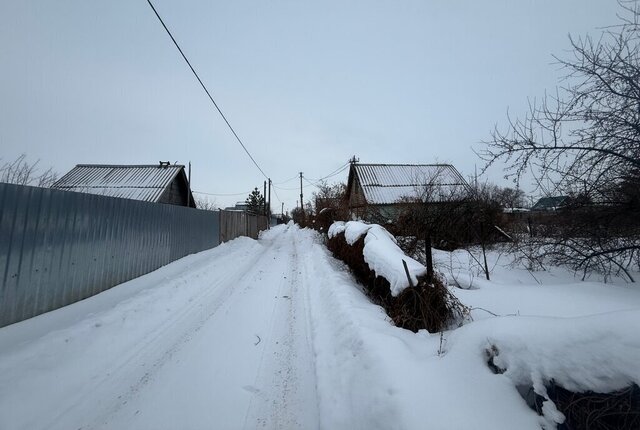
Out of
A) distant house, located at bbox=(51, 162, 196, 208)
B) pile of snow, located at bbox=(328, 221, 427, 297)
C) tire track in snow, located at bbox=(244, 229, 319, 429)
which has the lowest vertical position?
tire track in snow, located at bbox=(244, 229, 319, 429)

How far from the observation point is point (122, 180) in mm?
19375

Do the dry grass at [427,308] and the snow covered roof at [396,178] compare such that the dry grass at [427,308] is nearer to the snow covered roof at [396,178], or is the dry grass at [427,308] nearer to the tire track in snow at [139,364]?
the tire track in snow at [139,364]

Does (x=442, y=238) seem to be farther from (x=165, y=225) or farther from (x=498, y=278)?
(x=165, y=225)

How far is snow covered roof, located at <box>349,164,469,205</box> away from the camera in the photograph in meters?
19.9

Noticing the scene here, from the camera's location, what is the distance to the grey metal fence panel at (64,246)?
3.83 metres

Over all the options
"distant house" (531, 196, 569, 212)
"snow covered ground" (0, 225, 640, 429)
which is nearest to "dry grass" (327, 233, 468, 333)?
"snow covered ground" (0, 225, 640, 429)

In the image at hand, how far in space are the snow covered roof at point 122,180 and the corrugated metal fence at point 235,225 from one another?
16.1 feet

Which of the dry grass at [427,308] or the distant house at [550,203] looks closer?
the dry grass at [427,308]

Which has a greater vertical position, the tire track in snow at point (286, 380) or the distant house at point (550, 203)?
the distant house at point (550, 203)

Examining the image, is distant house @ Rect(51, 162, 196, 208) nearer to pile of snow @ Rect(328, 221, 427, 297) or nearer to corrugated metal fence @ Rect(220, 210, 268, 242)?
corrugated metal fence @ Rect(220, 210, 268, 242)

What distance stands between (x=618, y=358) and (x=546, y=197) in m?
6.40

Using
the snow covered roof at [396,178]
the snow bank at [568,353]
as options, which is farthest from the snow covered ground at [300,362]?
the snow covered roof at [396,178]

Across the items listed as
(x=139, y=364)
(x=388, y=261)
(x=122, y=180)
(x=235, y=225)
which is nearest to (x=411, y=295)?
(x=388, y=261)

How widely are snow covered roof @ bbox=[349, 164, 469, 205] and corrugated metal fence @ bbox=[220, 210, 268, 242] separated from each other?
9.42 m
